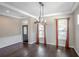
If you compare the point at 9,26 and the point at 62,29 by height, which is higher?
the point at 9,26

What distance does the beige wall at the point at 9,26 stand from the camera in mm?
5246

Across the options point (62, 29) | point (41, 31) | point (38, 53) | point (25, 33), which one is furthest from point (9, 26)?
point (62, 29)

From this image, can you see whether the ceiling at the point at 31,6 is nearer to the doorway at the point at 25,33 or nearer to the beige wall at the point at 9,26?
the beige wall at the point at 9,26

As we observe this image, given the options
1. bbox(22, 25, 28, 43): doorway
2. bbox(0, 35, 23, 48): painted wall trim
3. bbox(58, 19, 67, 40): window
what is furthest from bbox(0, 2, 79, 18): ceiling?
bbox(22, 25, 28, 43): doorway

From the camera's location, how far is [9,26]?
5957mm

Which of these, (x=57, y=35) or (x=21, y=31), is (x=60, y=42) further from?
(x=21, y=31)

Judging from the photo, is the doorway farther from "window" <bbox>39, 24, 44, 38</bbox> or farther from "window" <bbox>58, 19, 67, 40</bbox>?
"window" <bbox>58, 19, 67, 40</bbox>

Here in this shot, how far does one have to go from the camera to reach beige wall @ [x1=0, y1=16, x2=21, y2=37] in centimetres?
525

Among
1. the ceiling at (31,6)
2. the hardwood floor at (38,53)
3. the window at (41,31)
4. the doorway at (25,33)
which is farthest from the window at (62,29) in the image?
the doorway at (25,33)

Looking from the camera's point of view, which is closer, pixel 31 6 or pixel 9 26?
pixel 31 6

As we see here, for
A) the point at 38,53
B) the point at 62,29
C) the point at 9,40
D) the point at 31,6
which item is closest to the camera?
the point at 31,6

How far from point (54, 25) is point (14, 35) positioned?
4415 mm

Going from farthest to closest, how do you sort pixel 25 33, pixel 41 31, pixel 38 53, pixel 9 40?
pixel 25 33 < pixel 41 31 < pixel 9 40 < pixel 38 53

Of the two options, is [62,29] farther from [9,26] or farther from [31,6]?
[9,26]
